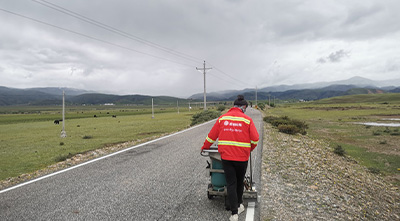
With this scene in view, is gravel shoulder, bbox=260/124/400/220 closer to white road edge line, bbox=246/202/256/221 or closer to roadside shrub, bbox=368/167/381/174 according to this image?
white road edge line, bbox=246/202/256/221

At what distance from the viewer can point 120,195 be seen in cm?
594

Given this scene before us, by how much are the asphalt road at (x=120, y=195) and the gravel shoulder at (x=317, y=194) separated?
56 centimetres

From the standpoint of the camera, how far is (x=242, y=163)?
4.74 meters

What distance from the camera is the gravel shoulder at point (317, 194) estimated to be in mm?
5211

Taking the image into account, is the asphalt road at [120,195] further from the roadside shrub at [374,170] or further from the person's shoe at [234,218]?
the roadside shrub at [374,170]

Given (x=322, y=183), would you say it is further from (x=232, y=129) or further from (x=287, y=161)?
(x=232, y=129)

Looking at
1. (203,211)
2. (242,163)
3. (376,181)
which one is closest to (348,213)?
(242,163)

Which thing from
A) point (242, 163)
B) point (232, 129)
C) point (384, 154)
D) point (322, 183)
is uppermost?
point (232, 129)

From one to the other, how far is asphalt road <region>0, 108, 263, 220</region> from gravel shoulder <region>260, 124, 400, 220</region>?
1.83 feet

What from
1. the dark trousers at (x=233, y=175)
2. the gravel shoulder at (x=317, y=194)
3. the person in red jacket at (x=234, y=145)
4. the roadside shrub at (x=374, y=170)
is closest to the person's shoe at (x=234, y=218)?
the person in red jacket at (x=234, y=145)

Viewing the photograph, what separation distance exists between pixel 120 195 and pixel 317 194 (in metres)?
4.71

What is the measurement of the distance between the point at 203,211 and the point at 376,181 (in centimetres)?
861

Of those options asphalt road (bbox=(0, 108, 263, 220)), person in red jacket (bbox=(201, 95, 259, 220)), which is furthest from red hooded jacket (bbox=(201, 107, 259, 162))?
asphalt road (bbox=(0, 108, 263, 220))

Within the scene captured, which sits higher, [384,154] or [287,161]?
[287,161]
